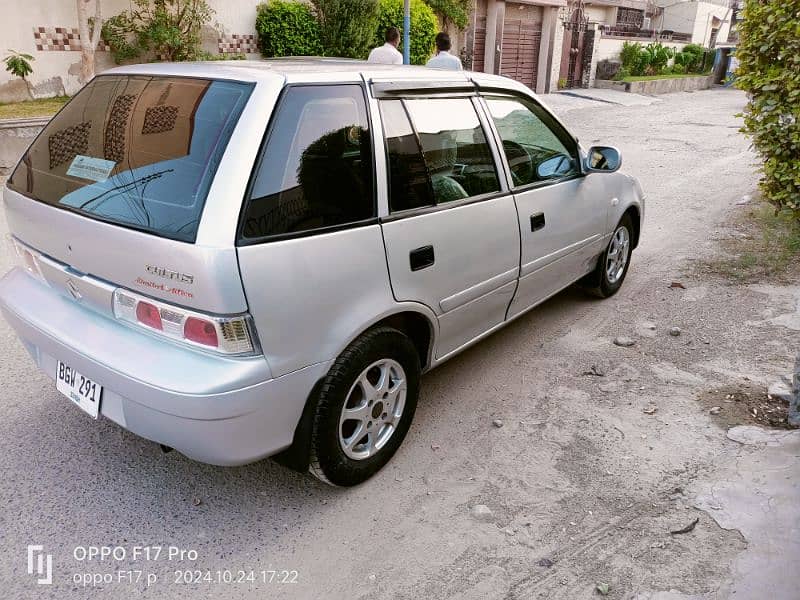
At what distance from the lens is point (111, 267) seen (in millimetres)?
2383

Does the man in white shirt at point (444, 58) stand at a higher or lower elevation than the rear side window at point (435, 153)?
higher

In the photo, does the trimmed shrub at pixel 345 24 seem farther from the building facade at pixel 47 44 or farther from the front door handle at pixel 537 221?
the front door handle at pixel 537 221

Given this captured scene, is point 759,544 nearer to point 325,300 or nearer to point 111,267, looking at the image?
point 325,300

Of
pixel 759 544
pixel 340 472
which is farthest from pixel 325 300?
pixel 759 544

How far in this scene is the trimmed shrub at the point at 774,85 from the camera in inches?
176

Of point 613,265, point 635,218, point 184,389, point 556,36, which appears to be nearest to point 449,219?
point 184,389

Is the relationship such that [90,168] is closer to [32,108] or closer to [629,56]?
[32,108]

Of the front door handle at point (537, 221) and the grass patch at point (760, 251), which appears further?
the grass patch at point (760, 251)

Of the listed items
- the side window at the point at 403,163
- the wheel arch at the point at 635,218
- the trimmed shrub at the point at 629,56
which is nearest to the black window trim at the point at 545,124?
the side window at the point at 403,163

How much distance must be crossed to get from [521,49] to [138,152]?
2034 centimetres

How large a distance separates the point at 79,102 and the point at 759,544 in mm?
3522

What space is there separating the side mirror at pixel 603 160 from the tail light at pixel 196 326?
110 inches

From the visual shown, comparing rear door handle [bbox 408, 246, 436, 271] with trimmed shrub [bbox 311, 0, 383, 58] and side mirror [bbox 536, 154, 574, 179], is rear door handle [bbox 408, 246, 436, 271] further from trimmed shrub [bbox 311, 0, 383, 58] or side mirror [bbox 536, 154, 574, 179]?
trimmed shrub [bbox 311, 0, 383, 58]


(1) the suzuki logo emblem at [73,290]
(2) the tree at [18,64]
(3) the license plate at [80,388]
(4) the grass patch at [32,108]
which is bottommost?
(3) the license plate at [80,388]
